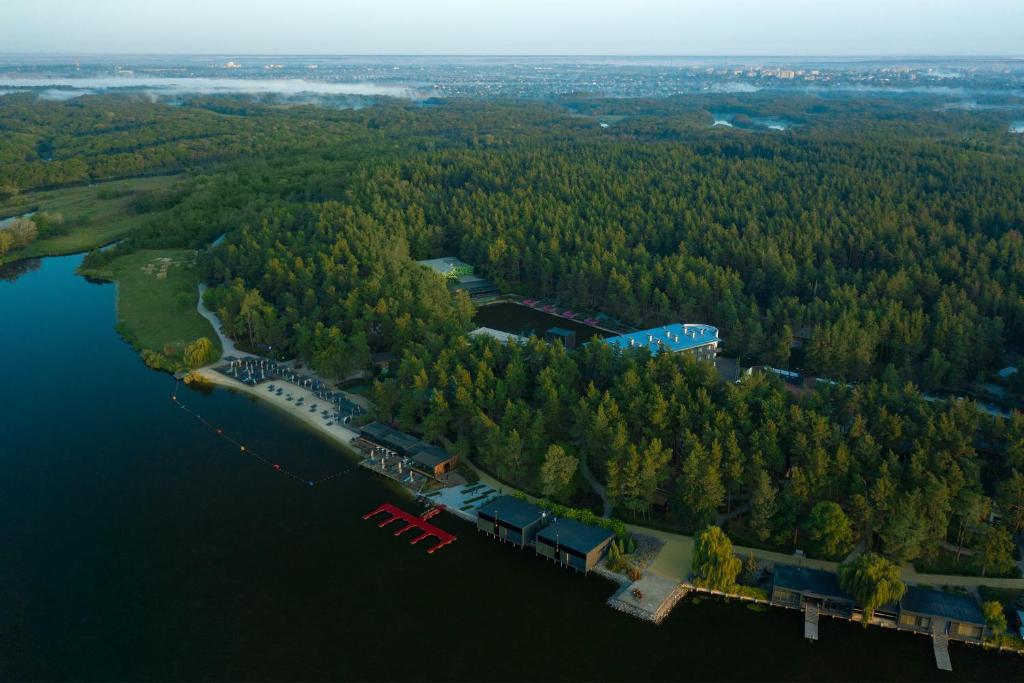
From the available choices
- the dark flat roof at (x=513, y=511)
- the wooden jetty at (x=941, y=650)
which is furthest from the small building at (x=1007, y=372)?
the dark flat roof at (x=513, y=511)

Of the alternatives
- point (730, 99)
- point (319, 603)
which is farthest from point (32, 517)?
point (730, 99)

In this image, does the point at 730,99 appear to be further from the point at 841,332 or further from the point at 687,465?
the point at 687,465

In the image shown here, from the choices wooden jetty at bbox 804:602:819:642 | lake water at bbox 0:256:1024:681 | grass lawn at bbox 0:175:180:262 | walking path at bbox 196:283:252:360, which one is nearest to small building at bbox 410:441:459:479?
lake water at bbox 0:256:1024:681

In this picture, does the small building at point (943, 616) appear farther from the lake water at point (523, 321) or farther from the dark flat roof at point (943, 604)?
the lake water at point (523, 321)

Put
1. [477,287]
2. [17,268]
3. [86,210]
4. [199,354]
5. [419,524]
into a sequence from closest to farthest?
1. [419,524]
2. [199,354]
3. [477,287]
4. [17,268]
5. [86,210]

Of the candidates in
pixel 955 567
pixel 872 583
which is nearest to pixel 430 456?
pixel 872 583

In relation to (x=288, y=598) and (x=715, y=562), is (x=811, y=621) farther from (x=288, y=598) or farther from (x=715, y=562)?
(x=288, y=598)
